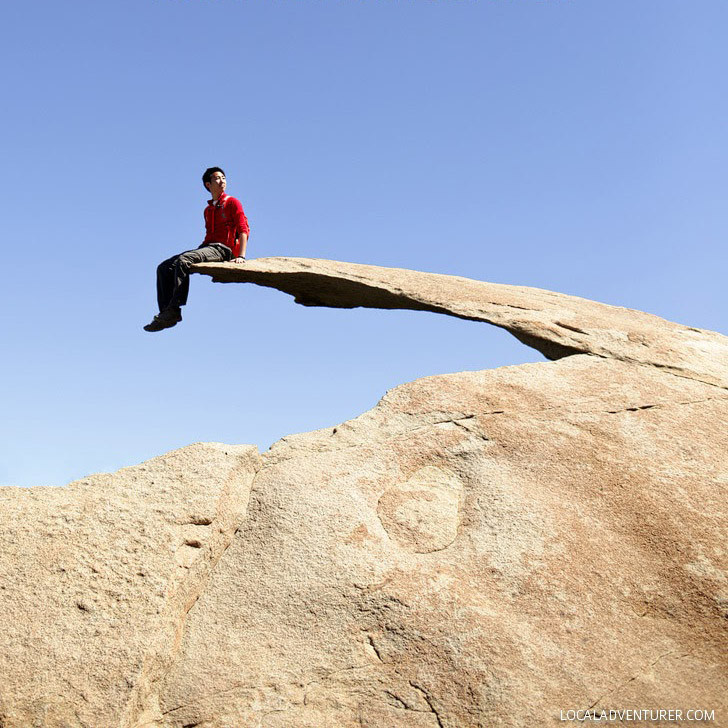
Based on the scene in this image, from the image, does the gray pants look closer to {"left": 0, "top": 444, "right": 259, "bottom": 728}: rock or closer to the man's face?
the man's face

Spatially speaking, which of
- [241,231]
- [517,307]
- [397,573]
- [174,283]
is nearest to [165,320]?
[174,283]

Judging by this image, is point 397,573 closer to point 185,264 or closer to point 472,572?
point 472,572

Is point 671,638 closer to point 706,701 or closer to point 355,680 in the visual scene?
point 706,701

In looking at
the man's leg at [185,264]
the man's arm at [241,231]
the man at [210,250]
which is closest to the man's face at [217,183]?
the man at [210,250]

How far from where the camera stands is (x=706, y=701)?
4.00 metres

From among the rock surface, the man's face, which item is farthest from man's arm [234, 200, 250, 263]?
the rock surface

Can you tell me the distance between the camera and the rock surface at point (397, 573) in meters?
4.05

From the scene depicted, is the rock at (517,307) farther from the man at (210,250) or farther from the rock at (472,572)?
the rock at (472,572)

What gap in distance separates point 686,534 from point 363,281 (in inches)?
151

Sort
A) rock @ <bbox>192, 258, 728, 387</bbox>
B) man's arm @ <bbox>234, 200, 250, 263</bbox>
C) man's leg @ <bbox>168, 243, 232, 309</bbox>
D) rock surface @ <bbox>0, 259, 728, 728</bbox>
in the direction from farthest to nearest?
1. man's arm @ <bbox>234, 200, 250, 263</bbox>
2. man's leg @ <bbox>168, 243, 232, 309</bbox>
3. rock @ <bbox>192, 258, 728, 387</bbox>
4. rock surface @ <bbox>0, 259, 728, 728</bbox>

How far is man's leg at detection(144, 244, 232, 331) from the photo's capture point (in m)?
7.73

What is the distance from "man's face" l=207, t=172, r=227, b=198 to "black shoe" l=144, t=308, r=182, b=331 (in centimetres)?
134

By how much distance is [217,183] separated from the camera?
26.9 ft

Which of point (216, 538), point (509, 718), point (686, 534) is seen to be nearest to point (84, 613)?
point (216, 538)
